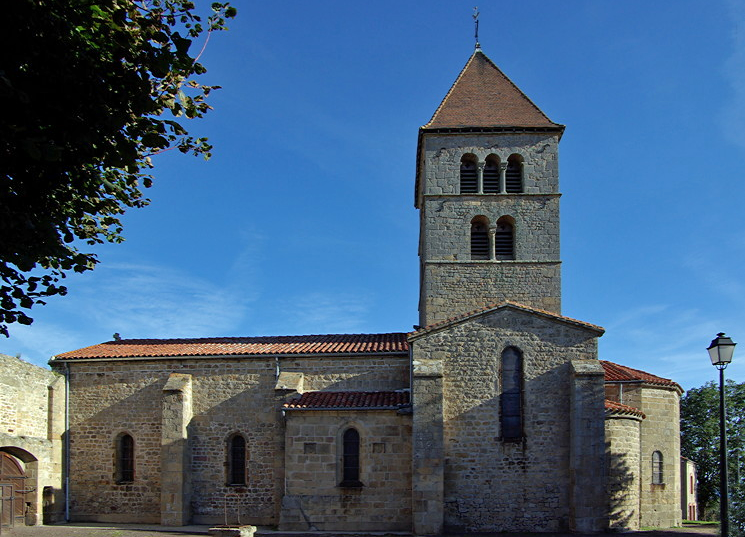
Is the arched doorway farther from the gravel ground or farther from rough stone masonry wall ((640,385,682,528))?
rough stone masonry wall ((640,385,682,528))

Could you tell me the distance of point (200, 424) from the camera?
22.7 meters

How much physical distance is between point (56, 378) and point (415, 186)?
15165 mm

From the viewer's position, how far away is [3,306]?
32.7 feet

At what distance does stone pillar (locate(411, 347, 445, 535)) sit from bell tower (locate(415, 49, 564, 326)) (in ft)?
15.3

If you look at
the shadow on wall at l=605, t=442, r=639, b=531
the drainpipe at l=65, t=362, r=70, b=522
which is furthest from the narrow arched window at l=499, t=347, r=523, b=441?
the drainpipe at l=65, t=362, r=70, b=522

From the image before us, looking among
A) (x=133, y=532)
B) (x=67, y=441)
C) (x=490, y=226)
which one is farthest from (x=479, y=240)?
(x=67, y=441)

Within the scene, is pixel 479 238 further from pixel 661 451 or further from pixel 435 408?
pixel 661 451

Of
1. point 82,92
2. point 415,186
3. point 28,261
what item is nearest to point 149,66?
point 82,92

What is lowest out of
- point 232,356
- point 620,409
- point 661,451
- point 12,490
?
point 12,490

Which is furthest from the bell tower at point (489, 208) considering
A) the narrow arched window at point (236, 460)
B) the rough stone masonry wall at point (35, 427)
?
the rough stone masonry wall at point (35, 427)

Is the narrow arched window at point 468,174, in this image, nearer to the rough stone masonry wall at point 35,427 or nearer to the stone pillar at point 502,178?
the stone pillar at point 502,178

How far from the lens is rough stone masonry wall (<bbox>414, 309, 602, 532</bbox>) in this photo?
767 inches

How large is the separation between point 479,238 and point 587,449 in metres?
8.79

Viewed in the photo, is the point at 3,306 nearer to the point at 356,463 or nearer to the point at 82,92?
the point at 82,92
